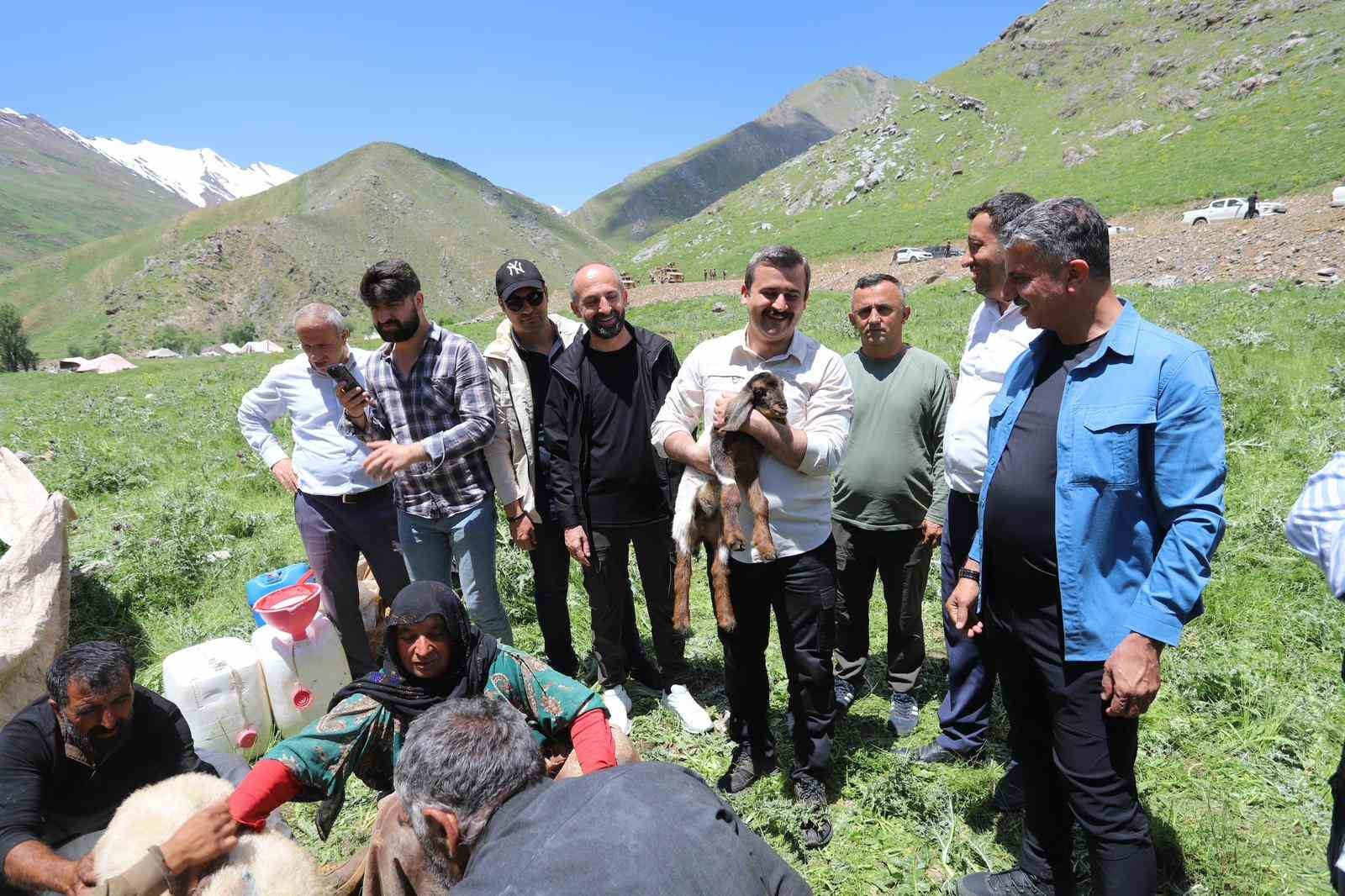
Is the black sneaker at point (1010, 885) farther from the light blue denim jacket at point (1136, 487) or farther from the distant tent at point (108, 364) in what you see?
the distant tent at point (108, 364)

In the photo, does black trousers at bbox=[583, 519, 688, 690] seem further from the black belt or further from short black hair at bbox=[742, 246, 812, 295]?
short black hair at bbox=[742, 246, 812, 295]

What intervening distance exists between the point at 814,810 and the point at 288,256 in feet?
388

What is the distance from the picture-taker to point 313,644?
408 cm

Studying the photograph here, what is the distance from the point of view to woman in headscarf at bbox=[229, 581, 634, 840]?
2.27 m

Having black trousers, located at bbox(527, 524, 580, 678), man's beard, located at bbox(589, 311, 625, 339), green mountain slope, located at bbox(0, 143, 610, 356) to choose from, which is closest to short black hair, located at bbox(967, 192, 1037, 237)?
man's beard, located at bbox(589, 311, 625, 339)

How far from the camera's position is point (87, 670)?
8.66 feet

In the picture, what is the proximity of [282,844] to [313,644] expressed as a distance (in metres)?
1.96

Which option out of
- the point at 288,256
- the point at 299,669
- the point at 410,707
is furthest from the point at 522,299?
the point at 288,256

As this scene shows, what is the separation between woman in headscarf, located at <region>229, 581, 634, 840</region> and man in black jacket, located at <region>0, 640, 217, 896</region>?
928mm

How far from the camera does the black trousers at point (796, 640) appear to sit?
298cm

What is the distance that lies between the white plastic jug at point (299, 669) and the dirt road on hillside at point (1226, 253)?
20.8m

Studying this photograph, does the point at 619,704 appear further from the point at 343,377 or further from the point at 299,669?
the point at 343,377

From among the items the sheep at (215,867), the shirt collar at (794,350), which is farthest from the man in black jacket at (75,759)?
the shirt collar at (794,350)

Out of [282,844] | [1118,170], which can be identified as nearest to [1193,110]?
[1118,170]
